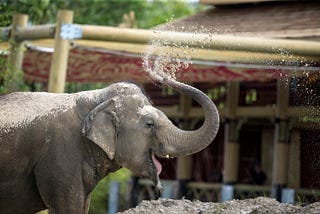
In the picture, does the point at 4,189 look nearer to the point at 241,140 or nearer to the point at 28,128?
the point at 28,128

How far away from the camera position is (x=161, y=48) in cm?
892

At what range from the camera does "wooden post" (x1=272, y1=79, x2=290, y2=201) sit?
1192cm

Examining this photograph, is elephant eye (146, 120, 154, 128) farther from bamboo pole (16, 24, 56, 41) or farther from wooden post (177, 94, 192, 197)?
wooden post (177, 94, 192, 197)

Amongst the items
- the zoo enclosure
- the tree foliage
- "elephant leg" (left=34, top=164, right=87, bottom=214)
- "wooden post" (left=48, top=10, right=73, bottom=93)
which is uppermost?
the tree foliage

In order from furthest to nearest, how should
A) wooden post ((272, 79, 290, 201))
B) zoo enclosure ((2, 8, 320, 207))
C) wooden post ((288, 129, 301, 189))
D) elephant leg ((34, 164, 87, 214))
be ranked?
1. wooden post ((288, 129, 301, 189))
2. wooden post ((272, 79, 290, 201))
3. zoo enclosure ((2, 8, 320, 207))
4. elephant leg ((34, 164, 87, 214))

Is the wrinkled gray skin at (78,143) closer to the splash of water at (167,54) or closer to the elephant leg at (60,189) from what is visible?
the elephant leg at (60,189)

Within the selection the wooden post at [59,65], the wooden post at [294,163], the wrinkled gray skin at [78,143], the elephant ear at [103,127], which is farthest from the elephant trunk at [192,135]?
the wooden post at [294,163]

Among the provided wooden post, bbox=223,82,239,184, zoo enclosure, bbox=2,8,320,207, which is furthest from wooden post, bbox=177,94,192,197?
zoo enclosure, bbox=2,8,320,207

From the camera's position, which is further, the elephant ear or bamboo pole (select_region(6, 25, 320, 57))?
A: bamboo pole (select_region(6, 25, 320, 57))

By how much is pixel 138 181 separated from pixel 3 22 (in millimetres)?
6090

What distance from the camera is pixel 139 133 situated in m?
6.02

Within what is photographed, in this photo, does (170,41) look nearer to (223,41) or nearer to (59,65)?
(223,41)

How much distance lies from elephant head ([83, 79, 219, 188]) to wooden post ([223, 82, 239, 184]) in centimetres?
666

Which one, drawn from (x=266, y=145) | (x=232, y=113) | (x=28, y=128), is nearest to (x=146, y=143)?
(x=28, y=128)
